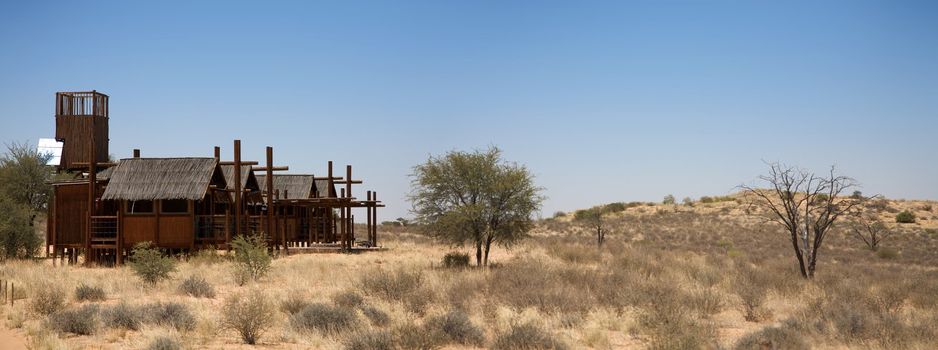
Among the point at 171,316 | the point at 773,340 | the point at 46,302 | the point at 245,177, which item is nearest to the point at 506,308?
the point at 773,340

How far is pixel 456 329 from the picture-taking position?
523 inches

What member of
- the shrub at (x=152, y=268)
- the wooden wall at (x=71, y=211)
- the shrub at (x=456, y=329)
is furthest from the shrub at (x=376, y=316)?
the wooden wall at (x=71, y=211)

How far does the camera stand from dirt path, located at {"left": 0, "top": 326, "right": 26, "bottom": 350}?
12785 millimetres

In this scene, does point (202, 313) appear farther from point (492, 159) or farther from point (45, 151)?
point (45, 151)

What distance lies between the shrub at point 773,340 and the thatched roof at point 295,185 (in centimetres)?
3347

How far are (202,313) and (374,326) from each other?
3.64m

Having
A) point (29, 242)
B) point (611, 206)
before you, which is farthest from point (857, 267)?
point (611, 206)

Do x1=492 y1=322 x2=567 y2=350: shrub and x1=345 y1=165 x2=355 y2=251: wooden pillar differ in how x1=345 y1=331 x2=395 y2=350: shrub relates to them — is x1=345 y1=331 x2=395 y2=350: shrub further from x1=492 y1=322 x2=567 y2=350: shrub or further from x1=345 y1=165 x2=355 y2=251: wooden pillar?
x1=345 y1=165 x2=355 y2=251: wooden pillar

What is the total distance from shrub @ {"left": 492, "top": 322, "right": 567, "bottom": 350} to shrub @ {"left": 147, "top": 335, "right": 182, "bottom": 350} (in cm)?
475

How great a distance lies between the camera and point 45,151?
4044 cm

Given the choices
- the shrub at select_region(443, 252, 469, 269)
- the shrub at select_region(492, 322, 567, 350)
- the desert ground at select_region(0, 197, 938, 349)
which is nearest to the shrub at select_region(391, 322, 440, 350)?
the desert ground at select_region(0, 197, 938, 349)

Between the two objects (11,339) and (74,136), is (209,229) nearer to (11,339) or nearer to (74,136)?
(74,136)

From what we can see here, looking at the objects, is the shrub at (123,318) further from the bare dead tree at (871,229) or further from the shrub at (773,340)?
the bare dead tree at (871,229)

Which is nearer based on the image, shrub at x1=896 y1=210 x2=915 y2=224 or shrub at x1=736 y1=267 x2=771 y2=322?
shrub at x1=736 y1=267 x2=771 y2=322
